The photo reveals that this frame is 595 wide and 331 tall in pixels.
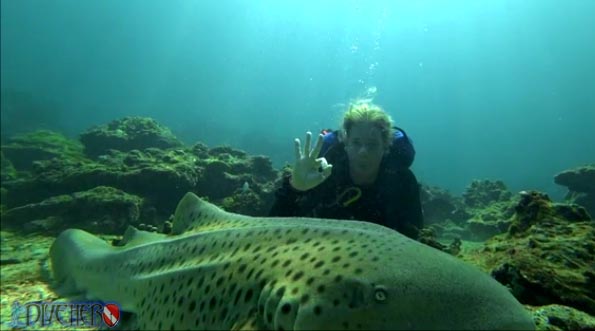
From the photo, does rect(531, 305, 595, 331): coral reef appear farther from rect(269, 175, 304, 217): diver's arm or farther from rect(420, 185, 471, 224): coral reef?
rect(420, 185, 471, 224): coral reef

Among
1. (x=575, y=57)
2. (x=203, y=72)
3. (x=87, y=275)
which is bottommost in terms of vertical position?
(x=87, y=275)

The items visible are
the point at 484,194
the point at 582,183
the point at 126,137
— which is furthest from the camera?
the point at 484,194

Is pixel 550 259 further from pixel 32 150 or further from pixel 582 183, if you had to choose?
pixel 32 150

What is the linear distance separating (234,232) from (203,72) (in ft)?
581

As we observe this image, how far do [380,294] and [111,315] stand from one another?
272cm

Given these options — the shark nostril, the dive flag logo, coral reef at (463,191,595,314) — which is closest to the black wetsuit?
coral reef at (463,191,595,314)

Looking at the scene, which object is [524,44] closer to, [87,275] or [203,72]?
[203,72]

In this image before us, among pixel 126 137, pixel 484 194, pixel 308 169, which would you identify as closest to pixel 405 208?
pixel 308 169

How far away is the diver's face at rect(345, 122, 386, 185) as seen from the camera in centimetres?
565

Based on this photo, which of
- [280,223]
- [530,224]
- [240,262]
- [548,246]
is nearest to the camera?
[240,262]

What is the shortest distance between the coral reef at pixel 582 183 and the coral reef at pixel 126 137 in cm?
1839

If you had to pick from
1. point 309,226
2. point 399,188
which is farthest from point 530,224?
point 309,226

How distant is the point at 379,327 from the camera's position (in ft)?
5.28

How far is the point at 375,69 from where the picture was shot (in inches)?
6914
